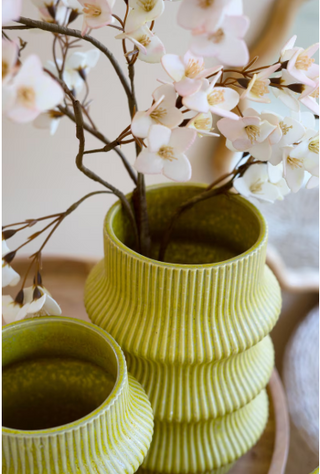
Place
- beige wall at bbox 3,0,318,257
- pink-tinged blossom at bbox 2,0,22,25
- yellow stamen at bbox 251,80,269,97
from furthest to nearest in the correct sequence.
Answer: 1. beige wall at bbox 3,0,318,257
2. yellow stamen at bbox 251,80,269,97
3. pink-tinged blossom at bbox 2,0,22,25

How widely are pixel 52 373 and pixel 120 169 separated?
43 centimetres

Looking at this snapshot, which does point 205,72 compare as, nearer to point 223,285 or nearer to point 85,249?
point 223,285

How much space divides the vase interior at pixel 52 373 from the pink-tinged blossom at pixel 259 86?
191 millimetres

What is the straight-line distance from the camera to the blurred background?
636 mm

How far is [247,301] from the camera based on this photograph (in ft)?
1.27

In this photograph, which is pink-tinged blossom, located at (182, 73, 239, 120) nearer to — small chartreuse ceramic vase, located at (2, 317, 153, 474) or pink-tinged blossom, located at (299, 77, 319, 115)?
pink-tinged blossom, located at (299, 77, 319, 115)

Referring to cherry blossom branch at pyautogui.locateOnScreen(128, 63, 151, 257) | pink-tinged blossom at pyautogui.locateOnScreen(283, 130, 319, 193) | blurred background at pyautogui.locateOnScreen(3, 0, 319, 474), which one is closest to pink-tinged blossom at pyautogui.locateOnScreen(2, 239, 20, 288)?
cherry blossom branch at pyautogui.locateOnScreen(128, 63, 151, 257)

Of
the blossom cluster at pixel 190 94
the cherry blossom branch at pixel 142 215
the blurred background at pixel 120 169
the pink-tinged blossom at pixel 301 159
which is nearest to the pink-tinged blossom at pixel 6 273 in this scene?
the blossom cluster at pixel 190 94

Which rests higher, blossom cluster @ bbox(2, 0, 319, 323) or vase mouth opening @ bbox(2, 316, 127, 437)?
blossom cluster @ bbox(2, 0, 319, 323)

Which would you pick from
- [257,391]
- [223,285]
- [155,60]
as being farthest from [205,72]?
[257,391]

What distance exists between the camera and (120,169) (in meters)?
0.75

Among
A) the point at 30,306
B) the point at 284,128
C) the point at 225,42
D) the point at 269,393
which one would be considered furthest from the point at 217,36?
the point at 269,393

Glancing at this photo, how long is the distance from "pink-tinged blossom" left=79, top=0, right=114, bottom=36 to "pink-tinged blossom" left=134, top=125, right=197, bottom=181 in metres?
0.06

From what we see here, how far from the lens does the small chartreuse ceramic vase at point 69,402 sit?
0.91ft
